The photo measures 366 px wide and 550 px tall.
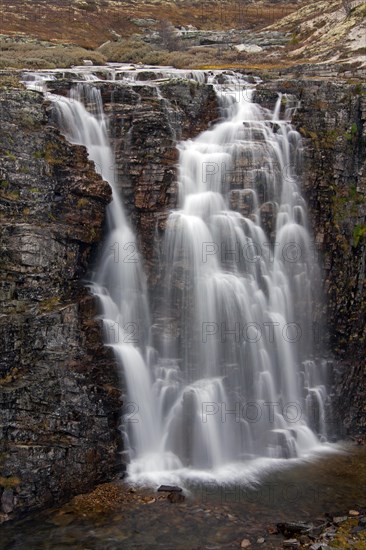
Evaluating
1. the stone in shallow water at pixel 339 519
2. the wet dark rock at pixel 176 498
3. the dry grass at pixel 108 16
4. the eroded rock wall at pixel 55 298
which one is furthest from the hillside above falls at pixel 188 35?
the wet dark rock at pixel 176 498

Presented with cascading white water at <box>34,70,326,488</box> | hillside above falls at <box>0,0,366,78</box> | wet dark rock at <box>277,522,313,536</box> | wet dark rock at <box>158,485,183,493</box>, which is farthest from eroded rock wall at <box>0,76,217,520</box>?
hillside above falls at <box>0,0,366,78</box>

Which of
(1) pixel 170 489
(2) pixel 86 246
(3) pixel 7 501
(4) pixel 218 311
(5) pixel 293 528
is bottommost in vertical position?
(5) pixel 293 528

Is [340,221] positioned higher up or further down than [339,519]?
higher up

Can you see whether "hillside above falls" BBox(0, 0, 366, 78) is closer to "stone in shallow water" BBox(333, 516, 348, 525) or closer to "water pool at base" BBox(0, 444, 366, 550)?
"water pool at base" BBox(0, 444, 366, 550)

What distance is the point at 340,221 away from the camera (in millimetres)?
22500

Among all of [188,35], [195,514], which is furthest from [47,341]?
[188,35]

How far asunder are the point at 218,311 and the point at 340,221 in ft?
23.5

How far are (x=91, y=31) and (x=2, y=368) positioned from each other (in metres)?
49.8

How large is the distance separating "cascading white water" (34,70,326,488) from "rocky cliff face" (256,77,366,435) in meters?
0.78

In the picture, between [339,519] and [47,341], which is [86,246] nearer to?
[47,341]

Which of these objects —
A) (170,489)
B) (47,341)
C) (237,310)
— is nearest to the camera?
(170,489)

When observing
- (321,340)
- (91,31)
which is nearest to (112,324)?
(321,340)

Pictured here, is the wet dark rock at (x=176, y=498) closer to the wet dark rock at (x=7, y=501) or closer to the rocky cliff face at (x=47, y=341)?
the rocky cliff face at (x=47, y=341)

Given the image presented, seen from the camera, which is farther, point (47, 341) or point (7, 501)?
point (47, 341)
